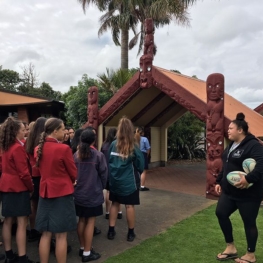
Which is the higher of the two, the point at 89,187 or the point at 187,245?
the point at 89,187

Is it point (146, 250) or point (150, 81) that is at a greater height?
point (150, 81)

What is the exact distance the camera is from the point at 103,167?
3713 mm

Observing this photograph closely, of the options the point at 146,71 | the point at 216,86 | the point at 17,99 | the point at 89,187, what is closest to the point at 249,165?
the point at 89,187

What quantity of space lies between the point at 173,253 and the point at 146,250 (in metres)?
0.37

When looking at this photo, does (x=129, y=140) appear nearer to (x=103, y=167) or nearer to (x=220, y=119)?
(x=103, y=167)

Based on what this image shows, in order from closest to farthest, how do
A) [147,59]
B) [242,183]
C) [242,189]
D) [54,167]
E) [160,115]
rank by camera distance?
[54,167], [242,183], [242,189], [147,59], [160,115]

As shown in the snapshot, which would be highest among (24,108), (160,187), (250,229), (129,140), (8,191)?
(24,108)

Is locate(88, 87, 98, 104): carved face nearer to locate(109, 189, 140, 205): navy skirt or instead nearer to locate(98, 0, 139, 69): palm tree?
locate(109, 189, 140, 205): navy skirt

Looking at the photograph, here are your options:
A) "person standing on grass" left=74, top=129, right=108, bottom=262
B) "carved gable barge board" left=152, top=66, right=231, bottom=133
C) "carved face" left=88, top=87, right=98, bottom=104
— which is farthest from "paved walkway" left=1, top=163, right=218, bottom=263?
"carved face" left=88, top=87, right=98, bottom=104

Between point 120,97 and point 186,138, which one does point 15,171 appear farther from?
point 186,138

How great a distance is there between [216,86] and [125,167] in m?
3.41

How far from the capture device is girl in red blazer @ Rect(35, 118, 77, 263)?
3055 millimetres

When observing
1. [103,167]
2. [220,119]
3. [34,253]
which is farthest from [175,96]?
[34,253]

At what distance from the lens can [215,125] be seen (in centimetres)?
659
